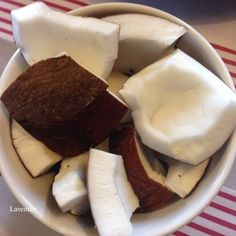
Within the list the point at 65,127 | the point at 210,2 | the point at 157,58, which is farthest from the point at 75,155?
the point at 210,2

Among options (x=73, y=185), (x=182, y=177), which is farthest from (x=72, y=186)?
(x=182, y=177)

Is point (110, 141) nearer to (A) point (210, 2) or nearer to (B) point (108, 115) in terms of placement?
(B) point (108, 115)

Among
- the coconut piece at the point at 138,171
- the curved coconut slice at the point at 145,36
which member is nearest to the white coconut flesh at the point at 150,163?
the coconut piece at the point at 138,171

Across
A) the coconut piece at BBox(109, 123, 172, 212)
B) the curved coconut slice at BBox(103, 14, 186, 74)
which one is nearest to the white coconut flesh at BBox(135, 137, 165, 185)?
the coconut piece at BBox(109, 123, 172, 212)

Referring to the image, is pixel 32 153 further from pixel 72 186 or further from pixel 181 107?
pixel 181 107

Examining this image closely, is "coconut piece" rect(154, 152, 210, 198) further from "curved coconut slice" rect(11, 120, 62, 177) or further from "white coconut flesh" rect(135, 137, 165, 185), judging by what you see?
"curved coconut slice" rect(11, 120, 62, 177)

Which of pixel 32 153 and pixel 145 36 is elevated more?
pixel 145 36
